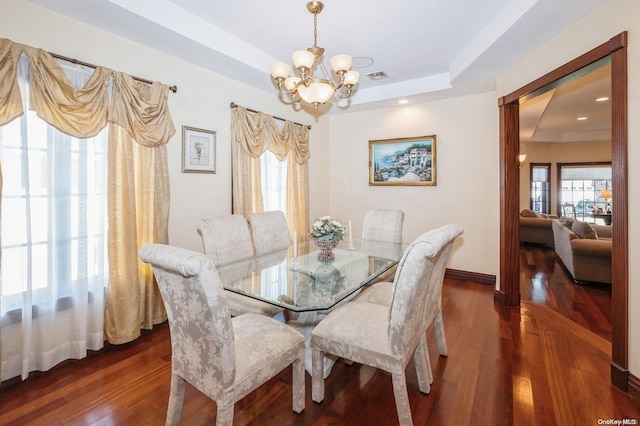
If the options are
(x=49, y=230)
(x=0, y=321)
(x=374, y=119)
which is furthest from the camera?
(x=374, y=119)

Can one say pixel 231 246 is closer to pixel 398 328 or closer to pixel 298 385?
pixel 298 385

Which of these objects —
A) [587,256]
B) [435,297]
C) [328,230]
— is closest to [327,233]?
[328,230]

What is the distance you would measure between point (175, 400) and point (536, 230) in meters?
7.30

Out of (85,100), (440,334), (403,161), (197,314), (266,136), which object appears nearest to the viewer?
(197,314)

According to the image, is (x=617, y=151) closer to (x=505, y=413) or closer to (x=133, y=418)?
(x=505, y=413)

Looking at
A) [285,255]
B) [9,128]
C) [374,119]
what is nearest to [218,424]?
[285,255]

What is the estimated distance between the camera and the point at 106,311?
8.07 ft

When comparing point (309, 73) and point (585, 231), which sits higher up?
point (309, 73)

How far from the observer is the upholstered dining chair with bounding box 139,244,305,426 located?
125 centimetres

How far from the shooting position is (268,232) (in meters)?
3.02

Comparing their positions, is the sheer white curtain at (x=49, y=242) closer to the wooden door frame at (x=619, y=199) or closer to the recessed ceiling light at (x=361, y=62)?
the recessed ceiling light at (x=361, y=62)

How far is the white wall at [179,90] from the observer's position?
83.4 inches

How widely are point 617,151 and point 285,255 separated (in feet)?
8.06

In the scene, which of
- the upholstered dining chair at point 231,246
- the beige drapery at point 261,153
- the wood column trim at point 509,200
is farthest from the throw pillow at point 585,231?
the upholstered dining chair at point 231,246
